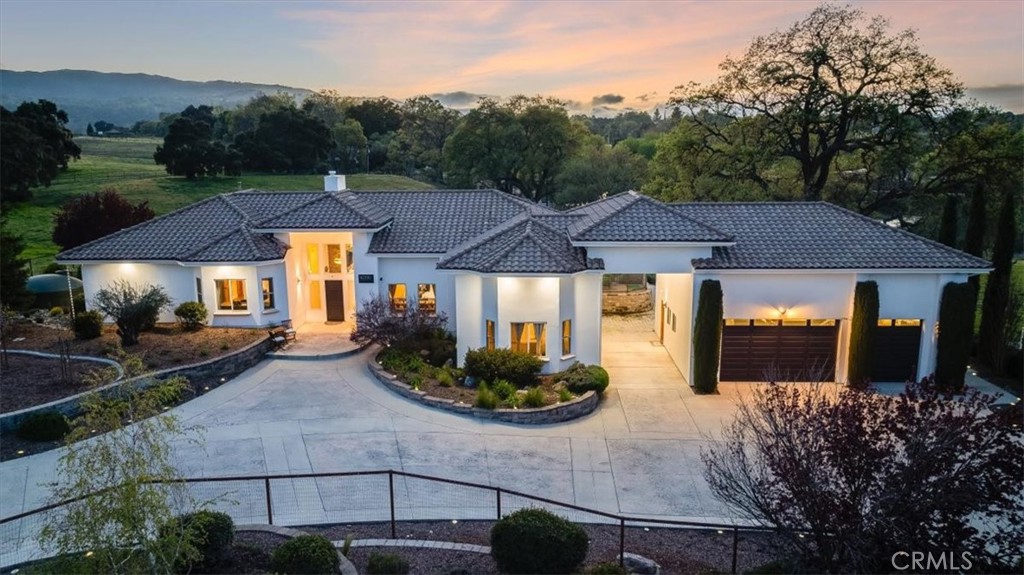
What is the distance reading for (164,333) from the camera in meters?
22.4

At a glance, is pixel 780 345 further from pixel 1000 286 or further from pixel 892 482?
pixel 892 482

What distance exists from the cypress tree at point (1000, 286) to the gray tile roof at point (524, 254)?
13.0m

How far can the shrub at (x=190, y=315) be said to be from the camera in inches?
885

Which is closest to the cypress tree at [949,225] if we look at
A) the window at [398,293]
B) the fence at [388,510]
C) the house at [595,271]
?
the house at [595,271]

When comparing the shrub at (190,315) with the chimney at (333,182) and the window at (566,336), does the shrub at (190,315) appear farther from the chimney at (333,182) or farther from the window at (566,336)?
the window at (566,336)

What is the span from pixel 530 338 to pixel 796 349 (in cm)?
793

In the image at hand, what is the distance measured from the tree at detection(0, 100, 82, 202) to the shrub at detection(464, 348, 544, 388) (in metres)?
38.5

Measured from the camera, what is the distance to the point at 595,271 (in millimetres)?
19422

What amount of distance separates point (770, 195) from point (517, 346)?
67.1 feet

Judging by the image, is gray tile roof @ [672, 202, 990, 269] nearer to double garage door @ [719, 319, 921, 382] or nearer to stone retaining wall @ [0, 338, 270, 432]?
double garage door @ [719, 319, 921, 382]

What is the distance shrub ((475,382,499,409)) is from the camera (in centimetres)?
1714

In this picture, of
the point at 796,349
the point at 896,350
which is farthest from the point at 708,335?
the point at 896,350

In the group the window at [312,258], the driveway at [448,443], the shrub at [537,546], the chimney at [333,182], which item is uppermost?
the chimney at [333,182]

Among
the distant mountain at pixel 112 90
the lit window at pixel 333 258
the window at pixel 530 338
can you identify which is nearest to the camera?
the window at pixel 530 338
